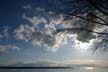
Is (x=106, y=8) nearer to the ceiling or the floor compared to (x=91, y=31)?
nearer to the ceiling

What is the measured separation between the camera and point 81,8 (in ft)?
38.9

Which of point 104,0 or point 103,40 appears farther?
point 103,40

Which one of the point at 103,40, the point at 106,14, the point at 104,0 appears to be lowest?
the point at 103,40

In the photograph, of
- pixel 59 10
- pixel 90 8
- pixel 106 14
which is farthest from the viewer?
pixel 59 10

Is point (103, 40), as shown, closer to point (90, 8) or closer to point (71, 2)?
point (90, 8)

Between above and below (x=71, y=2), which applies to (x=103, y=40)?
below

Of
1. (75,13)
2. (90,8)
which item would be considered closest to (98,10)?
(90,8)

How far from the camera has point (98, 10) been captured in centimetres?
1144

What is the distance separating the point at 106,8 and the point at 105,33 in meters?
1.29

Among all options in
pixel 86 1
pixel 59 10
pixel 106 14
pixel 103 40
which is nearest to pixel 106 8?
pixel 106 14

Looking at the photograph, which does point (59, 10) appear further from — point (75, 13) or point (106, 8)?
point (106, 8)

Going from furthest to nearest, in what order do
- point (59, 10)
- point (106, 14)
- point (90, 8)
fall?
point (59, 10) → point (90, 8) → point (106, 14)

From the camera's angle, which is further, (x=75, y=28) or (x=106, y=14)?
(x=75, y=28)

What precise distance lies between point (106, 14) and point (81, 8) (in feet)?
4.92
